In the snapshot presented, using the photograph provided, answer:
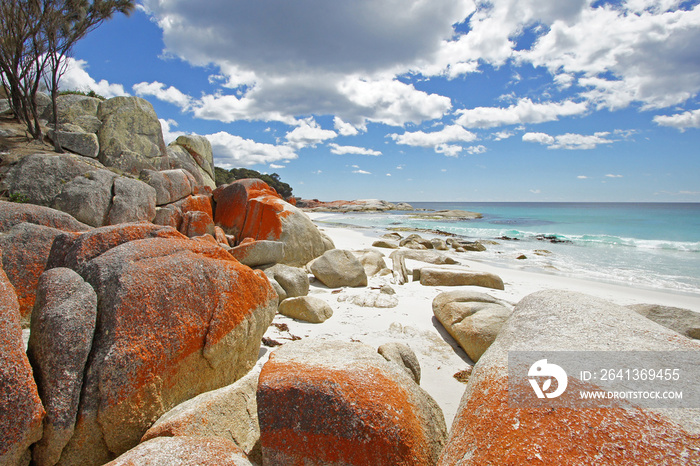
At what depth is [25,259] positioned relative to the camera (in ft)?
10.8

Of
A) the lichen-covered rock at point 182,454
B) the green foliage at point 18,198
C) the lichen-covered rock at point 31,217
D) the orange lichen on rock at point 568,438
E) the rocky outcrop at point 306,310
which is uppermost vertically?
the green foliage at point 18,198

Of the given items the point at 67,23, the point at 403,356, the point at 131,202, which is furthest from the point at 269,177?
the point at 403,356

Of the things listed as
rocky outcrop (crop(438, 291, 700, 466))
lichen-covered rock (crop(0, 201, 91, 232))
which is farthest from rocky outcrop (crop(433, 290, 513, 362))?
lichen-covered rock (crop(0, 201, 91, 232))

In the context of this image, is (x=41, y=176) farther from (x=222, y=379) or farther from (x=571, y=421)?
(x=571, y=421)

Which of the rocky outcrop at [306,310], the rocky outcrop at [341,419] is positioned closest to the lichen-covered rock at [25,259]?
the rocky outcrop at [341,419]

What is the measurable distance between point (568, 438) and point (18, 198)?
9.38 metres

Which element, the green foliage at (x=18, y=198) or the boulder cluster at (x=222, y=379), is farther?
the green foliage at (x=18, y=198)

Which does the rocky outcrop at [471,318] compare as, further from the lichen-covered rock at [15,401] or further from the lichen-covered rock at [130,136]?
the lichen-covered rock at [130,136]

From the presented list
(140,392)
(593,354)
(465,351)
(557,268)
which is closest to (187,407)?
(140,392)

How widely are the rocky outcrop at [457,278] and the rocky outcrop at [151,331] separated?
5203mm

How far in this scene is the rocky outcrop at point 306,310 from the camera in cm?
511

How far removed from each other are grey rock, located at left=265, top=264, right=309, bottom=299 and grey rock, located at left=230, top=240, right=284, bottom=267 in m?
0.83

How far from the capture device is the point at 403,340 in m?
4.61

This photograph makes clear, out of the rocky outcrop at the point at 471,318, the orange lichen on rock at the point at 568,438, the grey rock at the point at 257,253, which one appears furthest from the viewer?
the grey rock at the point at 257,253
